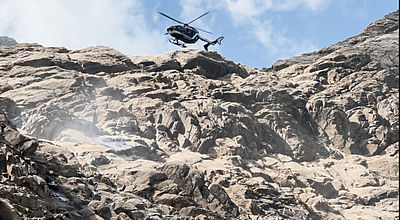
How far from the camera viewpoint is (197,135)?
54.2 meters

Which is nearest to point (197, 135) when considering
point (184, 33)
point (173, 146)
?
point (173, 146)

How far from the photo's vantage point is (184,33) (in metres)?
50.1

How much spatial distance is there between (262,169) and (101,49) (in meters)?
29.6

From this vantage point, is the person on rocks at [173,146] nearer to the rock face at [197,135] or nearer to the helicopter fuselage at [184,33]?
the rock face at [197,135]

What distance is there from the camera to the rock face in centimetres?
3125

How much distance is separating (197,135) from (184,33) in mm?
9683

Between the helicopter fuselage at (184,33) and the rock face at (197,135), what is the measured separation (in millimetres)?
8405

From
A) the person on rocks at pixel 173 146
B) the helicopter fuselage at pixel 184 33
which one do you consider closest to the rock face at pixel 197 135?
the person on rocks at pixel 173 146

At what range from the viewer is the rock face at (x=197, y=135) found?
31.2 meters

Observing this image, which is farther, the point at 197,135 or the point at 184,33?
the point at 197,135

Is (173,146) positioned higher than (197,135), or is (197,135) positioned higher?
(197,135)

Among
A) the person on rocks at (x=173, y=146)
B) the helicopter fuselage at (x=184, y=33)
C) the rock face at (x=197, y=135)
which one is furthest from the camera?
the person on rocks at (x=173, y=146)

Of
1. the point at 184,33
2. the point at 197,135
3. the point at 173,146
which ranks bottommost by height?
the point at 173,146

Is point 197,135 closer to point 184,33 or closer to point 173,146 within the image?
point 173,146
